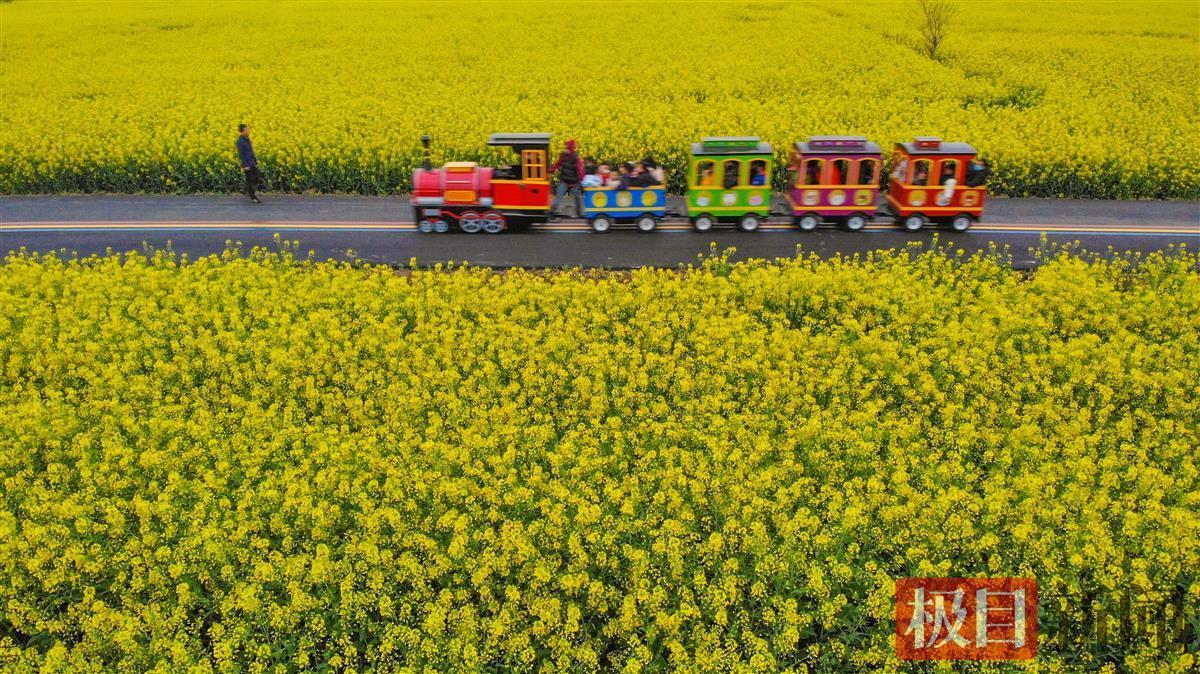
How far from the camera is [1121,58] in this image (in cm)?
3319

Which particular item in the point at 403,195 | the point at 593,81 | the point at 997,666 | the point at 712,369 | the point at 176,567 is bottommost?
the point at 997,666

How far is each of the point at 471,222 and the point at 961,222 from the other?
10843 millimetres

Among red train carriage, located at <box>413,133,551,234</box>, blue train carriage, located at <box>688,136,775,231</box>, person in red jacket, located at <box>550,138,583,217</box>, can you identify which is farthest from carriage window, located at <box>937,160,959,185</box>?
red train carriage, located at <box>413,133,551,234</box>

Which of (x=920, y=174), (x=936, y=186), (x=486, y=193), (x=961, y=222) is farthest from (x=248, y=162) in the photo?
(x=961, y=222)

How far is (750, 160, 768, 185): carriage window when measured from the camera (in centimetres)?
1705

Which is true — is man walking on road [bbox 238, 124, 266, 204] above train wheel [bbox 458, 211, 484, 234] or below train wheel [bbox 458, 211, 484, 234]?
above

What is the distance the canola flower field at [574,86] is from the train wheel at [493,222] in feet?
15.4

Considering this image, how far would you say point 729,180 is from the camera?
17.2 m

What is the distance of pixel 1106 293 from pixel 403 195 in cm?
1594

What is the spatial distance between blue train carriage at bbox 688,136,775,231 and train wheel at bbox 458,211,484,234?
4652 millimetres

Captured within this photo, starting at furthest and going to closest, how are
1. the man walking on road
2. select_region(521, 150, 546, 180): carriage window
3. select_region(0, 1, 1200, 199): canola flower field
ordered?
1. select_region(0, 1, 1200, 199): canola flower field
2. the man walking on road
3. select_region(521, 150, 546, 180): carriage window


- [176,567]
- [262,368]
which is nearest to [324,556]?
[176,567]

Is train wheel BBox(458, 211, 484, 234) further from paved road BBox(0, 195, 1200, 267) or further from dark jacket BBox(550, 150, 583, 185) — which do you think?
dark jacket BBox(550, 150, 583, 185)

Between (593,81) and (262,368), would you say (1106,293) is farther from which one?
(593,81)
